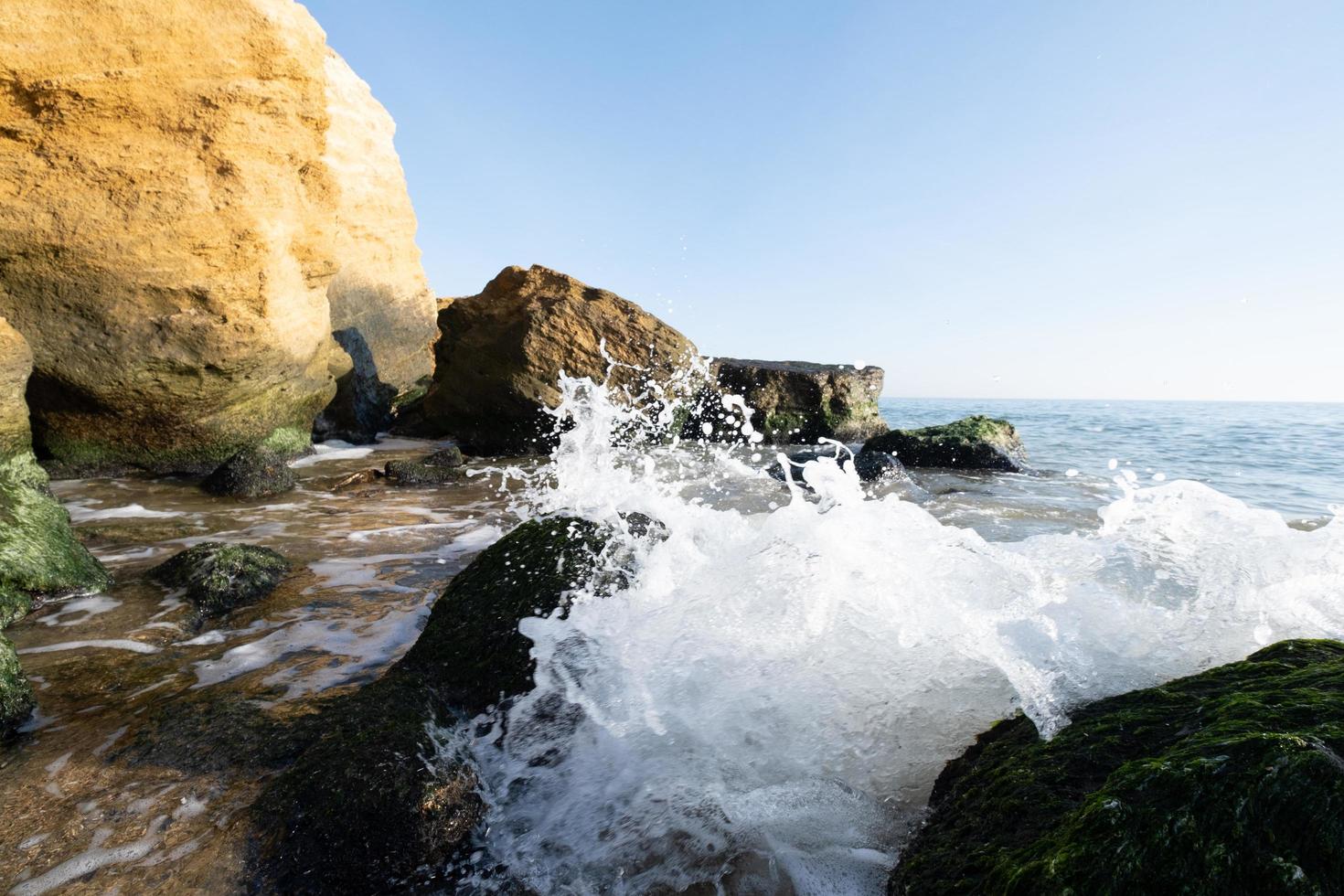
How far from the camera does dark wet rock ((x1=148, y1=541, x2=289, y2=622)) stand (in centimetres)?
395

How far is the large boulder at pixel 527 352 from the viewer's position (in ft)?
38.7

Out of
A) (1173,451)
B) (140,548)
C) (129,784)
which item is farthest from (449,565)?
(1173,451)

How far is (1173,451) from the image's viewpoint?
503 inches

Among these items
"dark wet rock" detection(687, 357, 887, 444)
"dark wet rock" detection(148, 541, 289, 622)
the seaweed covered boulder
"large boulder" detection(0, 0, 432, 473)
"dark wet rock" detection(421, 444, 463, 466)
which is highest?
"large boulder" detection(0, 0, 432, 473)

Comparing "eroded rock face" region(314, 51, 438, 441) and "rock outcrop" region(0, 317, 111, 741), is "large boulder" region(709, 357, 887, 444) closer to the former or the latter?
"eroded rock face" region(314, 51, 438, 441)

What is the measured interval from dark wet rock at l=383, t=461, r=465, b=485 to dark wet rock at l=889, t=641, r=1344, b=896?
7.76 metres

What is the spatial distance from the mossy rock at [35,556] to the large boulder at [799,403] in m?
11.4

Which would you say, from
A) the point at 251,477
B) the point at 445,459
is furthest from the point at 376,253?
the point at 251,477

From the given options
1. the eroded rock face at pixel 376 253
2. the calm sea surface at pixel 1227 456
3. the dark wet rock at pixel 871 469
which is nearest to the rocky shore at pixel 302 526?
the dark wet rock at pixel 871 469

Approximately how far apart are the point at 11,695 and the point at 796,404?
44.1 ft

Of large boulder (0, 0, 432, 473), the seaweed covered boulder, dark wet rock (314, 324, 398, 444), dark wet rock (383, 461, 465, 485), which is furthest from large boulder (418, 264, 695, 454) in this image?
the seaweed covered boulder

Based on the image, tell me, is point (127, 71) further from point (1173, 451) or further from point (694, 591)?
point (1173, 451)

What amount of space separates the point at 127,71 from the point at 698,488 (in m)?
7.52

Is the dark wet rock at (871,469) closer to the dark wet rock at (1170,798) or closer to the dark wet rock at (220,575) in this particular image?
the dark wet rock at (220,575)
